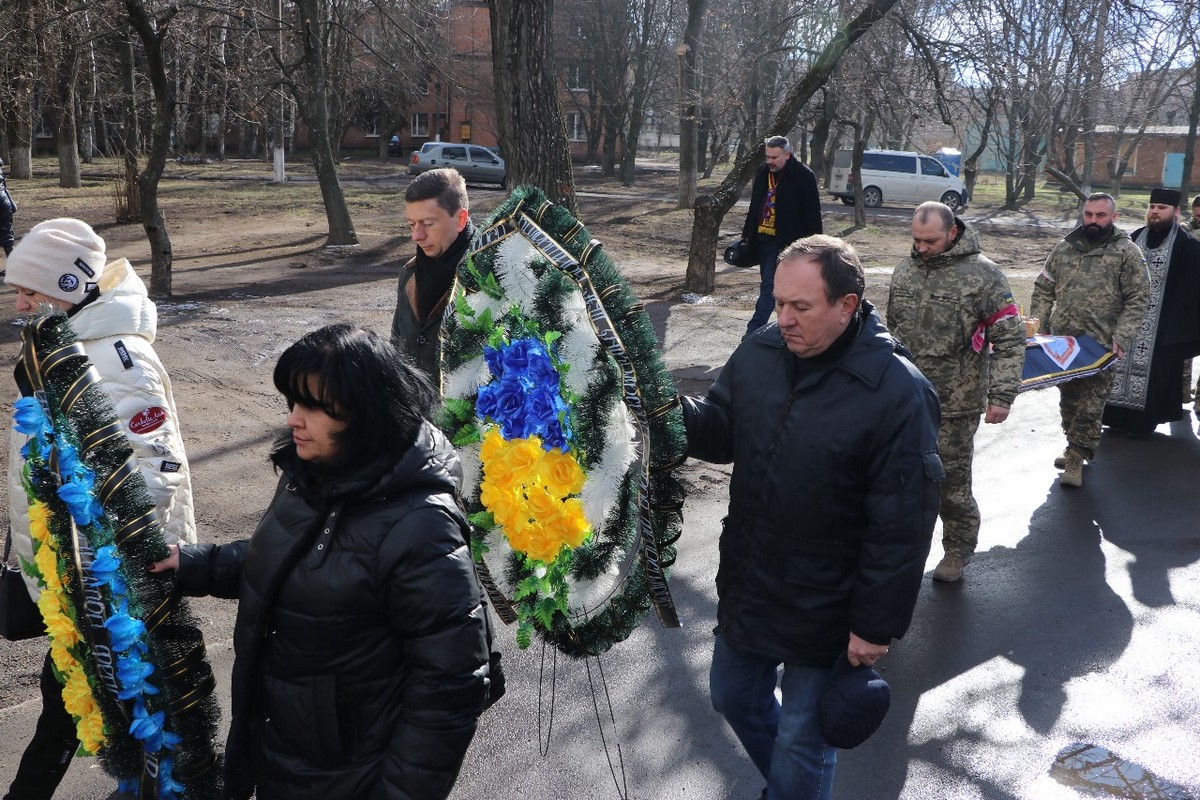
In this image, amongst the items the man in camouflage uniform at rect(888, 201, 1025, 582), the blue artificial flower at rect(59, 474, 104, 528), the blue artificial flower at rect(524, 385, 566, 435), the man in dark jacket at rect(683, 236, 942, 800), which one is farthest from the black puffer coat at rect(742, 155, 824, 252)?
the blue artificial flower at rect(59, 474, 104, 528)

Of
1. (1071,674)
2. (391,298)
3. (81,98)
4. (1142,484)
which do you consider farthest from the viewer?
(81,98)

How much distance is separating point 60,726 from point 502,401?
5.45 feet

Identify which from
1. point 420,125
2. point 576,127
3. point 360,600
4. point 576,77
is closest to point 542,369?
point 360,600

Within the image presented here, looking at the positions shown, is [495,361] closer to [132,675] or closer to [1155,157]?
[132,675]

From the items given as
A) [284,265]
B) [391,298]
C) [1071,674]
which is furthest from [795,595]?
[284,265]

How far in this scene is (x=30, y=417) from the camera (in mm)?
2590

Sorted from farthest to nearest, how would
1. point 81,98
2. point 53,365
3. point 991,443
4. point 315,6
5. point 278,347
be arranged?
point 81,98 < point 315,6 < point 278,347 < point 991,443 < point 53,365

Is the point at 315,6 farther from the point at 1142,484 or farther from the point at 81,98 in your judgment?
the point at 81,98

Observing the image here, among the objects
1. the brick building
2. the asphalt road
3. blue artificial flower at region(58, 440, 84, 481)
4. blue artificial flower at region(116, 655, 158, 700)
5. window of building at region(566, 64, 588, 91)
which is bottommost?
the asphalt road

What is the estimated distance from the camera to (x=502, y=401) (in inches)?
127

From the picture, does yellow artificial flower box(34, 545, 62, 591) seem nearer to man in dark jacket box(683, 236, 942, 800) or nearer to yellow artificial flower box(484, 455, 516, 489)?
yellow artificial flower box(484, 455, 516, 489)

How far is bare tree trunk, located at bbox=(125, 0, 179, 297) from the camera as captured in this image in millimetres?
11453

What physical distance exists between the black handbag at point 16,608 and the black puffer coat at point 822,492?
206 cm

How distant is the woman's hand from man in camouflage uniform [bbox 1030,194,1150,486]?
21.7ft
